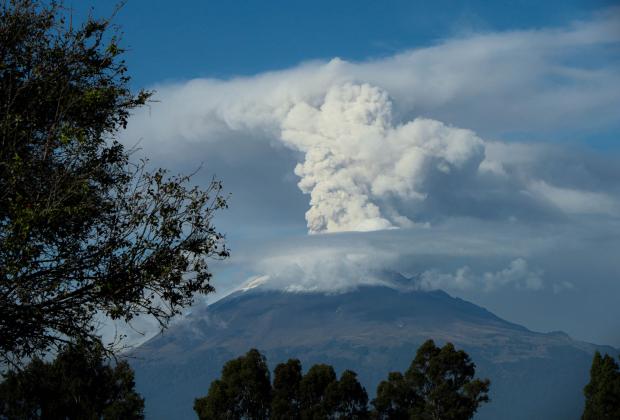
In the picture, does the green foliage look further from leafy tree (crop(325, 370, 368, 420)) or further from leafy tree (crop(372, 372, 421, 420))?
leafy tree (crop(372, 372, 421, 420))

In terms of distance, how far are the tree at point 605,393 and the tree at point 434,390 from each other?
43.9 ft

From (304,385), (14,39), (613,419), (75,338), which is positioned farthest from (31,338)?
(613,419)

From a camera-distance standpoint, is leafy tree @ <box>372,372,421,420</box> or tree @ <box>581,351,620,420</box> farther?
tree @ <box>581,351,620,420</box>

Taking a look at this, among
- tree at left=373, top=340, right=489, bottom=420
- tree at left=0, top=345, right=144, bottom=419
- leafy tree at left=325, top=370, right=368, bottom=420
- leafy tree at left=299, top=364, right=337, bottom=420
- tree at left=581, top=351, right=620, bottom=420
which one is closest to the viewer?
tree at left=0, top=345, right=144, bottom=419

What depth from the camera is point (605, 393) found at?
10362 cm

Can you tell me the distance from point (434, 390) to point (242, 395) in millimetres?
20847

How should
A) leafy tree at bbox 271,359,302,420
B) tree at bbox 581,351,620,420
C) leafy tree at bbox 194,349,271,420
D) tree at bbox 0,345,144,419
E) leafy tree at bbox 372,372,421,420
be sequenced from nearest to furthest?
tree at bbox 0,345,144,419
leafy tree at bbox 271,359,302,420
leafy tree at bbox 372,372,421,420
leafy tree at bbox 194,349,271,420
tree at bbox 581,351,620,420

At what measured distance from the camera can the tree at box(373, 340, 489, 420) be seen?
320 ft

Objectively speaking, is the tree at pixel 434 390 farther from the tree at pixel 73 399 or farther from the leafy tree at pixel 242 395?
the tree at pixel 73 399

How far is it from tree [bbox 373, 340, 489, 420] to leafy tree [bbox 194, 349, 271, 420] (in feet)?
40.8

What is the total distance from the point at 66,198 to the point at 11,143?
181 cm

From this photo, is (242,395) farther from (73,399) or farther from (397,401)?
(73,399)

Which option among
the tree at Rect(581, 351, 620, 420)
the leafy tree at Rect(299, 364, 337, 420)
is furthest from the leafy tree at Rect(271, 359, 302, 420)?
the tree at Rect(581, 351, 620, 420)

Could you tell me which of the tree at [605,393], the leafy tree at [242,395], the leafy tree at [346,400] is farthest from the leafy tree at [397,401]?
the tree at [605,393]
